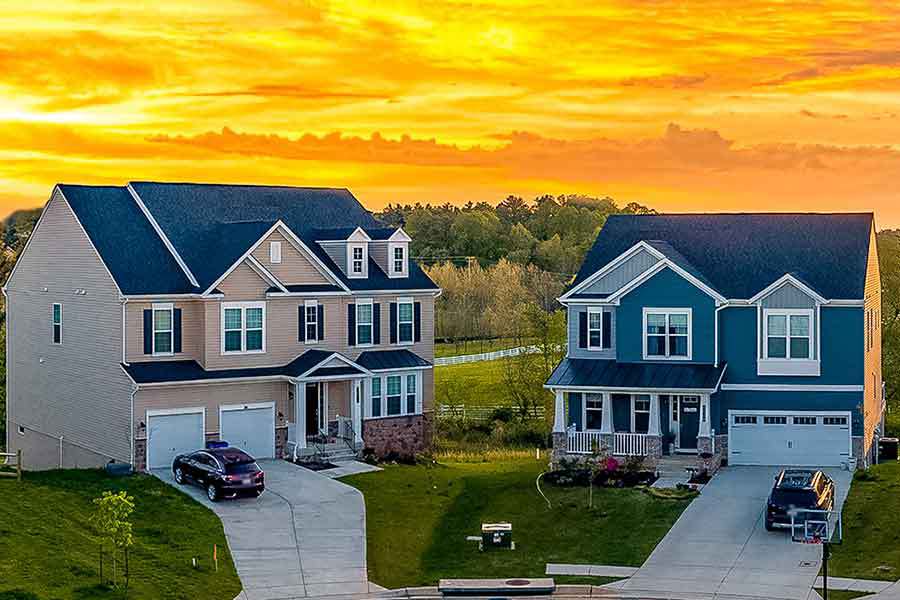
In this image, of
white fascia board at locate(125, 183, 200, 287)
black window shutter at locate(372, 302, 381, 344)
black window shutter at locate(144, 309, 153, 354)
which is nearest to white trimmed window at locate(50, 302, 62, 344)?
white fascia board at locate(125, 183, 200, 287)

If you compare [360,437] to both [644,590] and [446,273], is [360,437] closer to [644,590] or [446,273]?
[644,590]

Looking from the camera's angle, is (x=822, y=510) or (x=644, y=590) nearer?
(x=644, y=590)

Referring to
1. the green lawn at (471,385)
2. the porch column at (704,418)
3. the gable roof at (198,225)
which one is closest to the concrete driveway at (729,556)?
the porch column at (704,418)

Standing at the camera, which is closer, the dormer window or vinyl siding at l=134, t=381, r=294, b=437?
vinyl siding at l=134, t=381, r=294, b=437

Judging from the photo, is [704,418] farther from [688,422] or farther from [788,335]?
[788,335]

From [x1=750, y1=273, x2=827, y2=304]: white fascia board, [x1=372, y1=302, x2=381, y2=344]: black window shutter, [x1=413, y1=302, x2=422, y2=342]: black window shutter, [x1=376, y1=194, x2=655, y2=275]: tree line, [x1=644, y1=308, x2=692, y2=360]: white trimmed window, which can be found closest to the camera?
[x1=750, y1=273, x2=827, y2=304]: white fascia board

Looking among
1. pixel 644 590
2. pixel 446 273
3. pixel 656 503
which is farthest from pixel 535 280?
pixel 644 590

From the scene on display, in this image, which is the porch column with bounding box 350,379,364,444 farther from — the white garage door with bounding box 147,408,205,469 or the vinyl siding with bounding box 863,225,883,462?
the vinyl siding with bounding box 863,225,883,462
